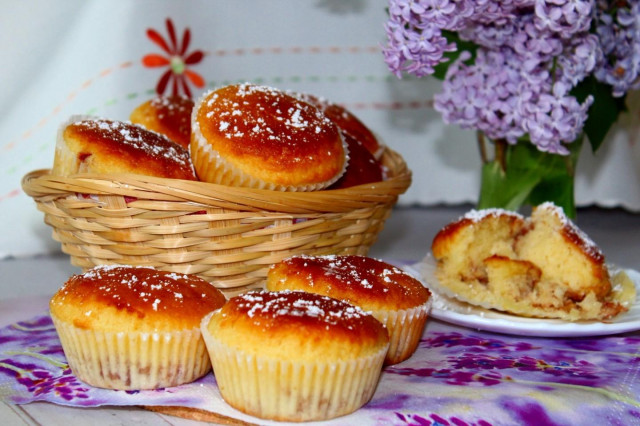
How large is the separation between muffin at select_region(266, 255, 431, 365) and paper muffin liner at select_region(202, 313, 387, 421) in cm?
15

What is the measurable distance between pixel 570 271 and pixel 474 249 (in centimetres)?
21

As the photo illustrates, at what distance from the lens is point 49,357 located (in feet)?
4.14

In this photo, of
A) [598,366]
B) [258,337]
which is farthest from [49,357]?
[598,366]

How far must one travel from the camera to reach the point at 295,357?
0.98m

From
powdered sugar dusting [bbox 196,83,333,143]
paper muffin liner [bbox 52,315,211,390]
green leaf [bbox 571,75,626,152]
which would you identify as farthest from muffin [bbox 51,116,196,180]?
green leaf [bbox 571,75,626,152]

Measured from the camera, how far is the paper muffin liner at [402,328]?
3.92 ft

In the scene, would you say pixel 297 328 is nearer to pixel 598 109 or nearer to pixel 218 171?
pixel 218 171

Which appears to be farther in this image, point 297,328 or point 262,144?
point 262,144

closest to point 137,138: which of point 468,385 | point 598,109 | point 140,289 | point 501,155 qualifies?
point 140,289

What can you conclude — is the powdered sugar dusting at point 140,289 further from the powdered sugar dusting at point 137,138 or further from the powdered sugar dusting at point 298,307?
the powdered sugar dusting at point 137,138

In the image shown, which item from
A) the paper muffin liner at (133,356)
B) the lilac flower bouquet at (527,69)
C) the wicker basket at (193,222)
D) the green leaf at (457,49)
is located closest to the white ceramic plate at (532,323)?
the wicker basket at (193,222)

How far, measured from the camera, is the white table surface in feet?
3.51

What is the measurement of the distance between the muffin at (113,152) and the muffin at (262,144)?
0.06m

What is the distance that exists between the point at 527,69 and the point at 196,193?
738mm
